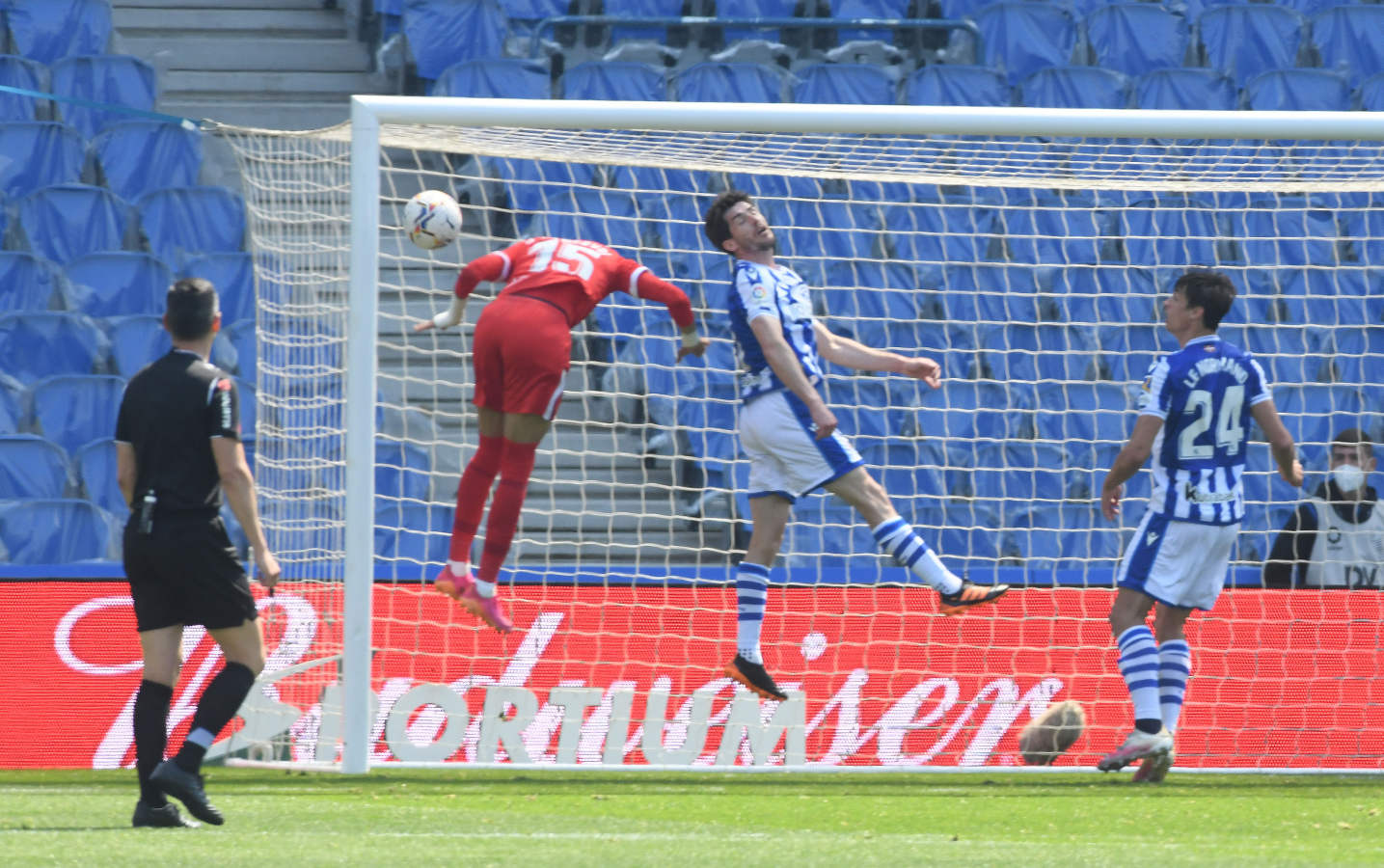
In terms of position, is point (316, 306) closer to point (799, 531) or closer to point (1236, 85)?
point (799, 531)

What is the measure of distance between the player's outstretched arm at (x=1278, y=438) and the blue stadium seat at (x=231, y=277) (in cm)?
585

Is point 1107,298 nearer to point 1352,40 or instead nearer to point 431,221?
point 1352,40

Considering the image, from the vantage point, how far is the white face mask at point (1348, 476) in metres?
8.00

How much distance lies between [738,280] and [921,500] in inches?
125

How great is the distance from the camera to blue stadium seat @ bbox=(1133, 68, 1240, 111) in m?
11.6

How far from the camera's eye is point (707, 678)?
24.5 feet

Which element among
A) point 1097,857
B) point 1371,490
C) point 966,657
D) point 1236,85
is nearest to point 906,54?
point 1236,85

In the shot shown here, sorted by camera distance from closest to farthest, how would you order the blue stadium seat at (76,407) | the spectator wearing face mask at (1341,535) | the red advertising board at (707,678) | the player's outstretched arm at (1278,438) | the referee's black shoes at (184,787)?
the referee's black shoes at (184,787) → the player's outstretched arm at (1278,438) → the red advertising board at (707,678) → the spectator wearing face mask at (1341,535) → the blue stadium seat at (76,407)

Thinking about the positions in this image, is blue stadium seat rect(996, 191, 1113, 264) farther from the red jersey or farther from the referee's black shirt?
the referee's black shirt

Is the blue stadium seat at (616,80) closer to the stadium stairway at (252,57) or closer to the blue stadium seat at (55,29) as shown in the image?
the stadium stairway at (252,57)

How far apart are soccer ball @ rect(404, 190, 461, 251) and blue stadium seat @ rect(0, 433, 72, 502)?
11.2ft

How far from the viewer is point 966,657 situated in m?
7.63

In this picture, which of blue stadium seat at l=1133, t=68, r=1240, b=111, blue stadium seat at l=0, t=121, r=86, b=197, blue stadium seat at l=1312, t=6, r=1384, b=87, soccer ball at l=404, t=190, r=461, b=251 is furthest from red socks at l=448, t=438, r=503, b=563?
blue stadium seat at l=1312, t=6, r=1384, b=87

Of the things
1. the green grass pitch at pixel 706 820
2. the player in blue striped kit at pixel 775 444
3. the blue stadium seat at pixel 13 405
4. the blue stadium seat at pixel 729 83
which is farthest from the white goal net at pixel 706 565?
the blue stadium seat at pixel 13 405
